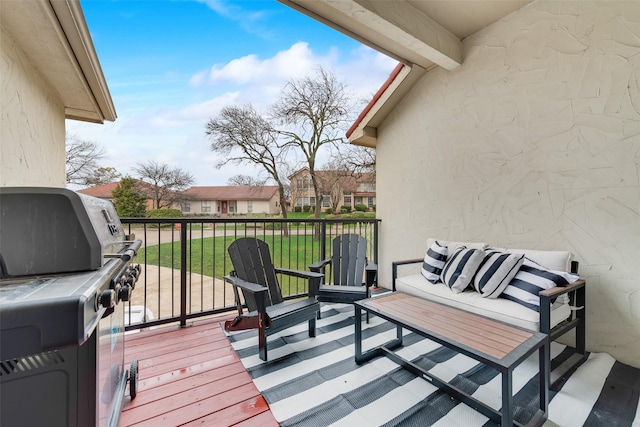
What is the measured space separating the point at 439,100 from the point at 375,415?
11.9 ft

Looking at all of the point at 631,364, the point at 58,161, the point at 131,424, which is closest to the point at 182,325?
the point at 131,424

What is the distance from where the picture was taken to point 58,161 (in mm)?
3123

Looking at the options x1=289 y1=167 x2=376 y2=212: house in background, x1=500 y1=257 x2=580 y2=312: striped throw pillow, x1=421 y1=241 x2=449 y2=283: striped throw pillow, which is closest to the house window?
x1=289 y1=167 x2=376 y2=212: house in background

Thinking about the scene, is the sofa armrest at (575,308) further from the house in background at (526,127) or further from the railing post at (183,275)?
the railing post at (183,275)

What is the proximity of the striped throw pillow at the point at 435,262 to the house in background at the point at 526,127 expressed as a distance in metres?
0.53

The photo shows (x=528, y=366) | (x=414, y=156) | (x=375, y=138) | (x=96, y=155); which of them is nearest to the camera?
(x=528, y=366)

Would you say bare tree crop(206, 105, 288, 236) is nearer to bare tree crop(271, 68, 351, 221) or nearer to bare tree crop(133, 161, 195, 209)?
bare tree crop(271, 68, 351, 221)

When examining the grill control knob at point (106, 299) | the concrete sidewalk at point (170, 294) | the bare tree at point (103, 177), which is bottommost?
the concrete sidewalk at point (170, 294)

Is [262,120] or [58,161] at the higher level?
[262,120]

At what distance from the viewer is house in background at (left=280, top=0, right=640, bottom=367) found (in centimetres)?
226

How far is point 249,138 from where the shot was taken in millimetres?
8023

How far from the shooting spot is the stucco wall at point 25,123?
5.94ft

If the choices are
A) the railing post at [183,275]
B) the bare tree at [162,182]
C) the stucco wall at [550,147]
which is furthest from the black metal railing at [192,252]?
the bare tree at [162,182]

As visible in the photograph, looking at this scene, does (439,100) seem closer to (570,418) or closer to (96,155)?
(570,418)
